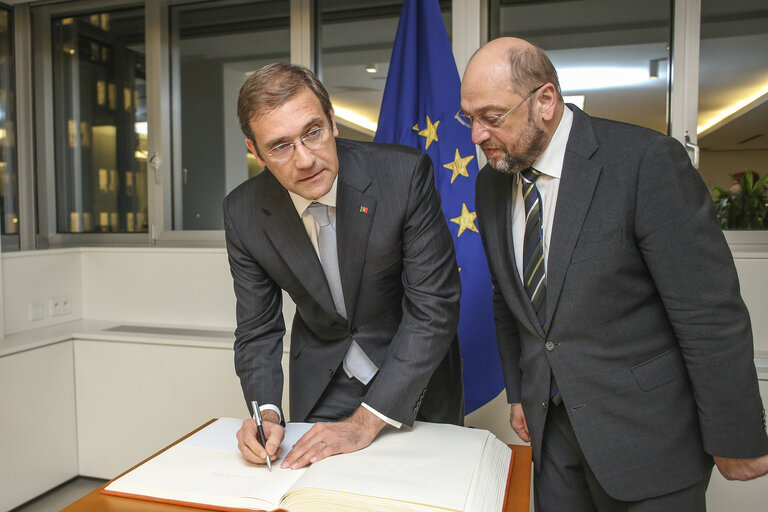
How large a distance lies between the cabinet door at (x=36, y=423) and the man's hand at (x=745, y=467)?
105 inches

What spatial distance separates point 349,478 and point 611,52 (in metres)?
2.46

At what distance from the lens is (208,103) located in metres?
3.54

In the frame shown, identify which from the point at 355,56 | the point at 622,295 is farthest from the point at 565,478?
the point at 355,56

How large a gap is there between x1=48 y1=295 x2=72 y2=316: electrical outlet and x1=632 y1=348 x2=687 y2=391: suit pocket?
9.26ft

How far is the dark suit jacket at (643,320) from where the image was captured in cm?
112

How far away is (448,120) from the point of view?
2.43 m

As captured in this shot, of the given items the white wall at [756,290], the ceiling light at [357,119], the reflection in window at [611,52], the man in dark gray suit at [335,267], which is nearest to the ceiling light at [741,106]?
the reflection in window at [611,52]

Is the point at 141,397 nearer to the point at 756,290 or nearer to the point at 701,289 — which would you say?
the point at 701,289

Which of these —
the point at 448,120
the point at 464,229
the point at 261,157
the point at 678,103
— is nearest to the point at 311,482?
the point at 261,157

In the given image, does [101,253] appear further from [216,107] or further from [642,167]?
[642,167]

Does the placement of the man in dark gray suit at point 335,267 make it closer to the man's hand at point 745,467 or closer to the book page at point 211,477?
the book page at point 211,477

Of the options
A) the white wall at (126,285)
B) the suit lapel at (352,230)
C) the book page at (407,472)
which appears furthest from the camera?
the white wall at (126,285)

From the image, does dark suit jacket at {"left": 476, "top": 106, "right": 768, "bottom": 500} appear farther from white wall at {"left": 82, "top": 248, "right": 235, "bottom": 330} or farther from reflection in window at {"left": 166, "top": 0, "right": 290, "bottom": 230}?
reflection in window at {"left": 166, "top": 0, "right": 290, "bottom": 230}

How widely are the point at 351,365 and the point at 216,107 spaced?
2.51m
